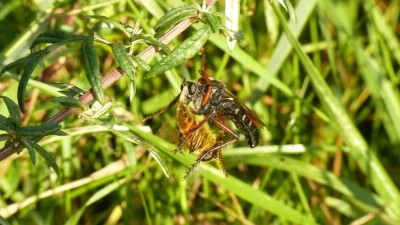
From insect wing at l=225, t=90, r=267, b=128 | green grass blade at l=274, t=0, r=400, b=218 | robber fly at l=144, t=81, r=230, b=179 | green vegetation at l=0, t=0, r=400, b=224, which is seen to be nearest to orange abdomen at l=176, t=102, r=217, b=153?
robber fly at l=144, t=81, r=230, b=179

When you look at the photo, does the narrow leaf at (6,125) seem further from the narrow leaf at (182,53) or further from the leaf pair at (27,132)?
the narrow leaf at (182,53)

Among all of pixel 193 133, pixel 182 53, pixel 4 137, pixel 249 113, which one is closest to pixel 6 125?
pixel 4 137

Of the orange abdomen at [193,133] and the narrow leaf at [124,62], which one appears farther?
the orange abdomen at [193,133]

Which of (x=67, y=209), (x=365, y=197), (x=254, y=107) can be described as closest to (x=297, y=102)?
(x=254, y=107)

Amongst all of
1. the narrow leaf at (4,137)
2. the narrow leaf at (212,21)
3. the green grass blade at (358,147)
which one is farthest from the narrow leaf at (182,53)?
the green grass blade at (358,147)

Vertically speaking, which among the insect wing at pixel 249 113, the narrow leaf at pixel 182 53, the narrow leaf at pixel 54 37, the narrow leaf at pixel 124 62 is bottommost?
the insect wing at pixel 249 113

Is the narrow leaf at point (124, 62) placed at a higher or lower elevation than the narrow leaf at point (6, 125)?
higher

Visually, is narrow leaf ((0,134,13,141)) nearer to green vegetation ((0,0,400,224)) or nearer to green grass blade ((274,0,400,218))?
green vegetation ((0,0,400,224))

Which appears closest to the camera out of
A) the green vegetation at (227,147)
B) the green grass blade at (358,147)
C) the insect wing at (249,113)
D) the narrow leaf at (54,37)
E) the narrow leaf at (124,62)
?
the narrow leaf at (124,62)
